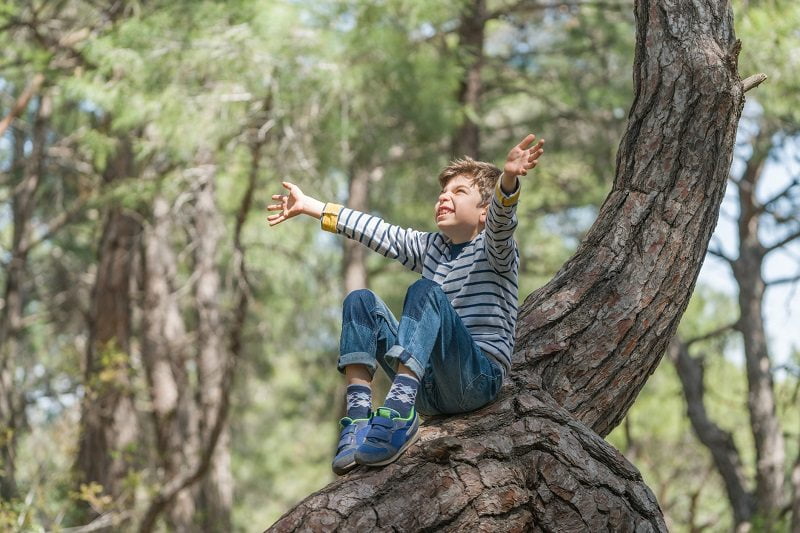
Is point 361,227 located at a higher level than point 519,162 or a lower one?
lower

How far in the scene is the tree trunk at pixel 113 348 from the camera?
10.9m

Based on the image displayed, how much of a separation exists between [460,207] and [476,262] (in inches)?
9.2

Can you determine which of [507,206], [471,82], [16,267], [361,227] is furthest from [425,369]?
[16,267]

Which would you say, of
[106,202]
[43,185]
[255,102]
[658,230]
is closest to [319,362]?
[43,185]

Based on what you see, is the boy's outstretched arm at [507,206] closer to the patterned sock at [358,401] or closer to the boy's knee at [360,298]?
the boy's knee at [360,298]

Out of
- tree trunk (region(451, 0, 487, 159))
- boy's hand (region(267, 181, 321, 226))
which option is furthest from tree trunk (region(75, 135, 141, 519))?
boy's hand (region(267, 181, 321, 226))

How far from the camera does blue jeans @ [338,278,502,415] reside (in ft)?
11.4

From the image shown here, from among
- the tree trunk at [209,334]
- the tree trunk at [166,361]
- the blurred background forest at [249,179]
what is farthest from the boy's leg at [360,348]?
the tree trunk at [166,361]

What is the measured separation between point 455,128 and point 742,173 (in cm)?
463

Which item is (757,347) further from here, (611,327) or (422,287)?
(422,287)

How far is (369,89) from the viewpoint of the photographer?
10.1m

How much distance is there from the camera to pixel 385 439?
11.0ft

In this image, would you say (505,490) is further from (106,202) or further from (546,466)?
(106,202)

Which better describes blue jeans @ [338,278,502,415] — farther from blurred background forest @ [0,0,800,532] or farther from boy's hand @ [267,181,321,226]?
blurred background forest @ [0,0,800,532]
